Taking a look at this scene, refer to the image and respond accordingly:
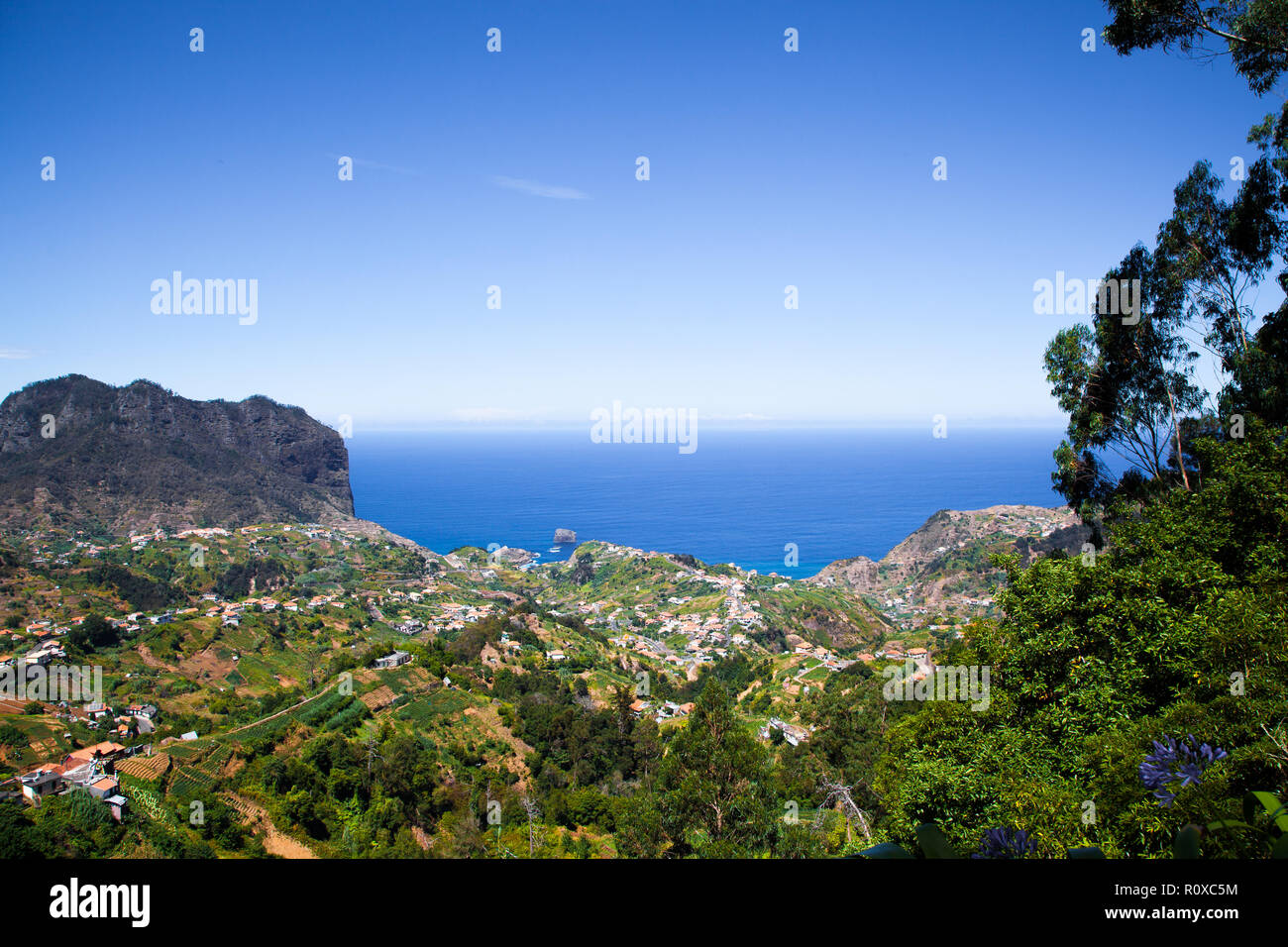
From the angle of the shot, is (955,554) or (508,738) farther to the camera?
(955,554)

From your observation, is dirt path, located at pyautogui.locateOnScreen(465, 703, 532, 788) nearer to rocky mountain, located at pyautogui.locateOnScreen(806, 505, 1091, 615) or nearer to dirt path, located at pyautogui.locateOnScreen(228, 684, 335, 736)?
dirt path, located at pyautogui.locateOnScreen(228, 684, 335, 736)

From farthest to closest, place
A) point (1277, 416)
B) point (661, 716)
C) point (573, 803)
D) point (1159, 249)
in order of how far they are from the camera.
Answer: point (661, 716) → point (573, 803) → point (1159, 249) → point (1277, 416)

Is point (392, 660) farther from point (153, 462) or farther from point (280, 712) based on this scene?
point (153, 462)

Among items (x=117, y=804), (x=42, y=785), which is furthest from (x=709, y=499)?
→ (x=117, y=804)

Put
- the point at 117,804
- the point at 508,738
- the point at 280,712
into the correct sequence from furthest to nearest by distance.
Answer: the point at 280,712
the point at 508,738
the point at 117,804
